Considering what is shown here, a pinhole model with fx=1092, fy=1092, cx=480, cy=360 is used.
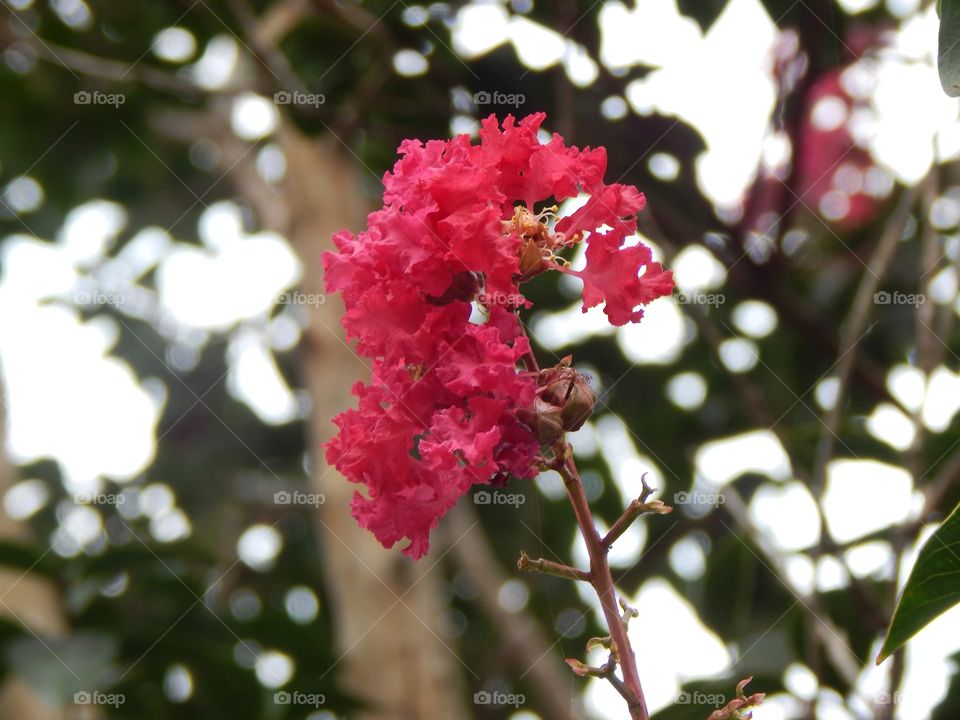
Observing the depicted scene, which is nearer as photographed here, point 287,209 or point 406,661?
point 406,661

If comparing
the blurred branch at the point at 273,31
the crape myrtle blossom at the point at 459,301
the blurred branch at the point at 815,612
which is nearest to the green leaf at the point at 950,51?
the crape myrtle blossom at the point at 459,301

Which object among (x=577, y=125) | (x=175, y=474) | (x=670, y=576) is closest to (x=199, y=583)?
(x=175, y=474)

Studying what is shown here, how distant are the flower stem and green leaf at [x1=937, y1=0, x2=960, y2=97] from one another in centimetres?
73

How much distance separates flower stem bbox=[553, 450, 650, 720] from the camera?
114 cm

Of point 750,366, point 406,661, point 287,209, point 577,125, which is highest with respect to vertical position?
point 287,209

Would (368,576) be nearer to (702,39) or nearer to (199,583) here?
(199,583)

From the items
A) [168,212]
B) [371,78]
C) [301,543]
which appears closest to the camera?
[371,78]

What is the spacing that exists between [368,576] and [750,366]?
1350 mm

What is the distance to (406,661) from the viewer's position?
2.97 m
